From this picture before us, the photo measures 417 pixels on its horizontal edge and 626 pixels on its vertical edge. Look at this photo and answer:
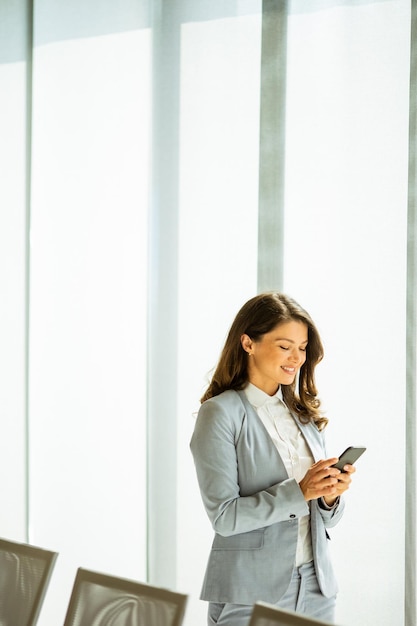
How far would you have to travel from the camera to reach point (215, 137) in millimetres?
3334

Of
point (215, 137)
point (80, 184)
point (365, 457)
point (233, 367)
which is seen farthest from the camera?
point (80, 184)

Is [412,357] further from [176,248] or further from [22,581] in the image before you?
[22,581]

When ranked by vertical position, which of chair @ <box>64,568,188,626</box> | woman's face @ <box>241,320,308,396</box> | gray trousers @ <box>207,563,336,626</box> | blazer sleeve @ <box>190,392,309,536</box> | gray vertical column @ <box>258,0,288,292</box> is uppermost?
gray vertical column @ <box>258,0,288,292</box>

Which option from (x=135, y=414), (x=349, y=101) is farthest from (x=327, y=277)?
(x=135, y=414)

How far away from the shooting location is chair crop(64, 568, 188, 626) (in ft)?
6.06

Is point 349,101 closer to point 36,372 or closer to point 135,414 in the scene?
point 135,414

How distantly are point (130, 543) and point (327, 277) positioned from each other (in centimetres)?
155

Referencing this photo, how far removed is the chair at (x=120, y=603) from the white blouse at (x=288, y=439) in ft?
1.74

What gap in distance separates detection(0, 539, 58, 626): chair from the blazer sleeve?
0.49m

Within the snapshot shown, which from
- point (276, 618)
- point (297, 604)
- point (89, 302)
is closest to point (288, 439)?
point (297, 604)

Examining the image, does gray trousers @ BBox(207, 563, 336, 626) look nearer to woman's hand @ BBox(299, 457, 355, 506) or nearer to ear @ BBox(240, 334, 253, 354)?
woman's hand @ BBox(299, 457, 355, 506)

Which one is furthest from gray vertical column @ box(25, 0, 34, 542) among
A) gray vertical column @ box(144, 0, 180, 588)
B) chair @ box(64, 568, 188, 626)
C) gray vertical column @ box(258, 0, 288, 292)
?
chair @ box(64, 568, 188, 626)

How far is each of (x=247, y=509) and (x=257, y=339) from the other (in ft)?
1.71

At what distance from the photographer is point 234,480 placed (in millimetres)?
2215
